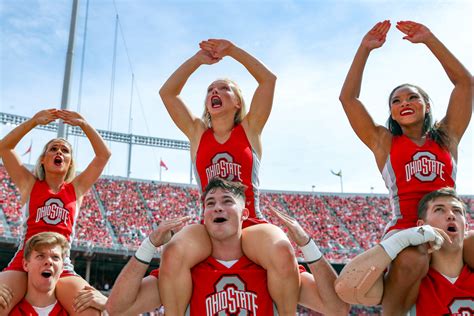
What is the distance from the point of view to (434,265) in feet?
11.4

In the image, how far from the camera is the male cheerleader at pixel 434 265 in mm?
3172

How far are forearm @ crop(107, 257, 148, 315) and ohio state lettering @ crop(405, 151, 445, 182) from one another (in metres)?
2.37

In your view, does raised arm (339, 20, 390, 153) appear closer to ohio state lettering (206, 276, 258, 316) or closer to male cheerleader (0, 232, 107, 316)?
ohio state lettering (206, 276, 258, 316)

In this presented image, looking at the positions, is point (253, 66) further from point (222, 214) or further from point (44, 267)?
point (44, 267)

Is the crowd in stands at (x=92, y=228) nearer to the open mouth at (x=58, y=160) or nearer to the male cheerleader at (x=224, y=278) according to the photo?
the open mouth at (x=58, y=160)

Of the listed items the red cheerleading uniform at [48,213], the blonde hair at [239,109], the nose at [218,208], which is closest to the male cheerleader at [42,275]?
the red cheerleading uniform at [48,213]

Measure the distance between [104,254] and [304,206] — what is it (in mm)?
16460

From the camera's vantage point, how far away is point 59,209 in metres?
4.82

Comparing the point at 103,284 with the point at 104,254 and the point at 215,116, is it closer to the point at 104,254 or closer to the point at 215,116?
the point at 104,254

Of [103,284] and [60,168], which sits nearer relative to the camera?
[60,168]

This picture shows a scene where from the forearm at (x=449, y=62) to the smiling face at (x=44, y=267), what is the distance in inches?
155

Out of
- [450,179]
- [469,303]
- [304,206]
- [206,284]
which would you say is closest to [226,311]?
[206,284]

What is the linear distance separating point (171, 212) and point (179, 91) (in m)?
27.2

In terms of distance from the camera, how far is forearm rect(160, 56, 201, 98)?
4785mm
